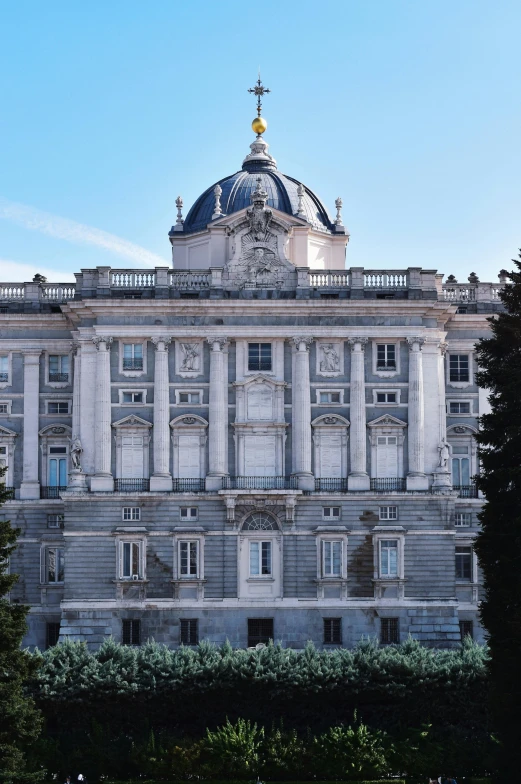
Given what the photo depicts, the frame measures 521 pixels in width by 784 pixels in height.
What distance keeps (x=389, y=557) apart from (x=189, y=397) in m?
13.5

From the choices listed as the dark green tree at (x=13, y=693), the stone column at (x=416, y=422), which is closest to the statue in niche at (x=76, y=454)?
the stone column at (x=416, y=422)

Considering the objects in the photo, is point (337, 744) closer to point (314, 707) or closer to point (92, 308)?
point (314, 707)

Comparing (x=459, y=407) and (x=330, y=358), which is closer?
(x=330, y=358)

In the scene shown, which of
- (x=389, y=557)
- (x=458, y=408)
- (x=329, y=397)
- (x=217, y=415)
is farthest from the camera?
(x=458, y=408)

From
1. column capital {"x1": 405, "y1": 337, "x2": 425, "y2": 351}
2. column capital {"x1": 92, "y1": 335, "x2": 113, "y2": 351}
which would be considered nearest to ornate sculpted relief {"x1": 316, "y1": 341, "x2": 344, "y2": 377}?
column capital {"x1": 405, "y1": 337, "x2": 425, "y2": 351}

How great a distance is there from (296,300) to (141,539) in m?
15.0

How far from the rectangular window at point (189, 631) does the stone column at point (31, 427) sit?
11300 mm

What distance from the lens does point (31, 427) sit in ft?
294

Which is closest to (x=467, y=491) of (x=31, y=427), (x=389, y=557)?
(x=389, y=557)

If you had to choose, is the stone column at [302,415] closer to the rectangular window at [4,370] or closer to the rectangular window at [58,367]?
the rectangular window at [58,367]

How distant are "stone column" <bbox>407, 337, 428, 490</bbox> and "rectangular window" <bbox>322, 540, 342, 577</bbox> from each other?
16.3 ft

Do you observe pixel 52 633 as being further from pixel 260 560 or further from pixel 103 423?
pixel 260 560

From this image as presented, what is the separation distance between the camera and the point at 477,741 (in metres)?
70.8

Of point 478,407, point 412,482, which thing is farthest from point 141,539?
point 478,407
